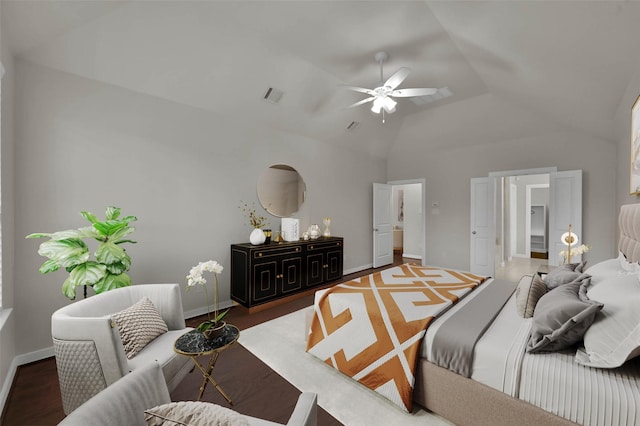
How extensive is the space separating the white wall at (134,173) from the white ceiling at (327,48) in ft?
0.77

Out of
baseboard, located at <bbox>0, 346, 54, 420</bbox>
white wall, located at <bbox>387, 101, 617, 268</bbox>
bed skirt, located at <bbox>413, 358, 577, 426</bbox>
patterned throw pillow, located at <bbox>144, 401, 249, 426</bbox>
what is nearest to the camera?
patterned throw pillow, located at <bbox>144, 401, 249, 426</bbox>

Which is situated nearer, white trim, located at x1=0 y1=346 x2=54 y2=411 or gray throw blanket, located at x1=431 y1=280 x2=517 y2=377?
gray throw blanket, located at x1=431 y1=280 x2=517 y2=377

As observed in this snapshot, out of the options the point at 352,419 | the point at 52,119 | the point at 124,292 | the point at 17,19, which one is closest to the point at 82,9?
the point at 17,19

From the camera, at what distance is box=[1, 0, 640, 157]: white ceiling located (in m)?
2.04

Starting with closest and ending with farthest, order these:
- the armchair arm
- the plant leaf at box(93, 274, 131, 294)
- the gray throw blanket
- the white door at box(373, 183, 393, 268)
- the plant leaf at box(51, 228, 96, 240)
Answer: the armchair arm
the gray throw blanket
the plant leaf at box(51, 228, 96, 240)
the plant leaf at box(93, 274, 131, 294)
the white door at box(373, 183, 393, 268)

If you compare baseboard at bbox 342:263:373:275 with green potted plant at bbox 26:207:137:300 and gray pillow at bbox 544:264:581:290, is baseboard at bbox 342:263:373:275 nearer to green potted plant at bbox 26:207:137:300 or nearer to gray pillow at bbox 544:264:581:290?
gray pillow at bbox 544:264:581:290

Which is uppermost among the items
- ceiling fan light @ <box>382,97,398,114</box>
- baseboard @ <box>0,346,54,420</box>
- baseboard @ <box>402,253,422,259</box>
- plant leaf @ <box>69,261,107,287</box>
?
ceiling fan light @ <box>382,97,398,114</box>

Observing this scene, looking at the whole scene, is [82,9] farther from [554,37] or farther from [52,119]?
[554,37]

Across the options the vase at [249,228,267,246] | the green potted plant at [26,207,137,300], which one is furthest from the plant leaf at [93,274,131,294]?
the vase at [249,228,267,246]

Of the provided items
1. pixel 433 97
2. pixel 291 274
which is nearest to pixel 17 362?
pixel 291 274

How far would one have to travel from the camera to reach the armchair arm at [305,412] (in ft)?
3.23

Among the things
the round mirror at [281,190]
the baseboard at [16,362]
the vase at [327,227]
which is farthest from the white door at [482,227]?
the baseboard at [16,362]

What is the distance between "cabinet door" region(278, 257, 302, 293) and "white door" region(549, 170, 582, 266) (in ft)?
13.5

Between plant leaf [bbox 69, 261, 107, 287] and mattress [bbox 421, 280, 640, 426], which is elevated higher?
plant leaf [bbox 69, 261, 107, 287]
